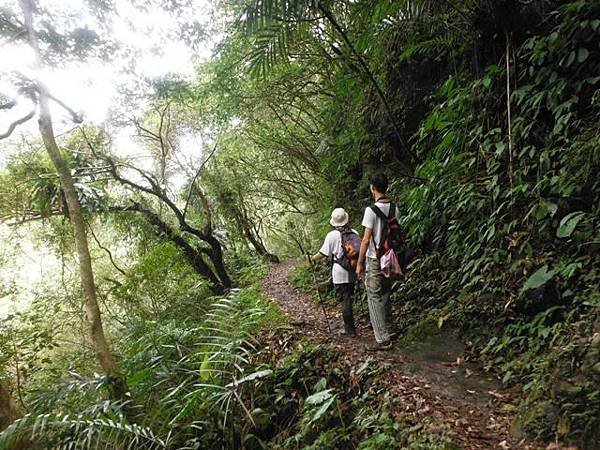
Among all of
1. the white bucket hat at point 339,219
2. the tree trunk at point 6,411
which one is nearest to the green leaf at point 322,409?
the white bucket hat at point 339,219

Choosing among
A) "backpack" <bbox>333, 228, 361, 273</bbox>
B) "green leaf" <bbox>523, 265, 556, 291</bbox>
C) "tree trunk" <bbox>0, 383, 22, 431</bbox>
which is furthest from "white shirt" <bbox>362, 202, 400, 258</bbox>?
"tree trunk" <bbox>0, 383, 22, 431</bbox>

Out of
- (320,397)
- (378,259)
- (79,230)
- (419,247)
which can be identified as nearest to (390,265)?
(378,259)

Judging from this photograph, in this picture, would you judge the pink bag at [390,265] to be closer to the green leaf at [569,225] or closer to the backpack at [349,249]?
the backpack at [349,249]

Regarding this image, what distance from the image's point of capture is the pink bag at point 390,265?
4.03 meters

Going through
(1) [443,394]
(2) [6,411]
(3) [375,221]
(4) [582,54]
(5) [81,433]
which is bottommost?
(1) [443,394]

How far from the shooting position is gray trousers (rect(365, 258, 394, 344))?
416 centimetres

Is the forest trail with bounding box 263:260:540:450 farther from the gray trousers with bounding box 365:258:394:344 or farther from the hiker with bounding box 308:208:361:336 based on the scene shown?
the hiker with bounding box 308:208:361:336

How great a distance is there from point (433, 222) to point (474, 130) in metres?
1.31

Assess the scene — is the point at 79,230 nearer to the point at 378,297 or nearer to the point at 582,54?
Answer: the point at 378,297

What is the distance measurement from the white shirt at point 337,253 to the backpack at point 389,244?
30.5 inches

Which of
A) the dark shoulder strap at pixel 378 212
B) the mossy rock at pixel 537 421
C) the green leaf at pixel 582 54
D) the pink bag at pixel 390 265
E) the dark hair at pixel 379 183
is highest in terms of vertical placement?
the green leaf at pixel 582 54

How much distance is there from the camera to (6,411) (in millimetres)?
4160

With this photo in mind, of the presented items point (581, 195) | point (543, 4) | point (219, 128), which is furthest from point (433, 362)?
point (219, 128)

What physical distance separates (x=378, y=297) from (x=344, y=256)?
787mm
